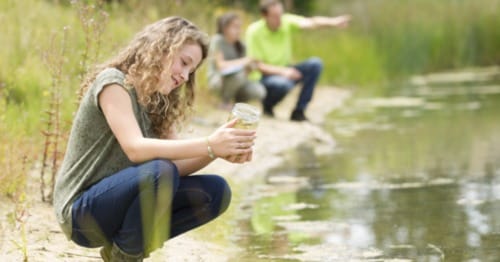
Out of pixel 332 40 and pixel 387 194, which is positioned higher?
pixel 387 194

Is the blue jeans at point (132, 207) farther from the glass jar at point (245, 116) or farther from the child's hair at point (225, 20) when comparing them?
the child's hair at point (225, 20)

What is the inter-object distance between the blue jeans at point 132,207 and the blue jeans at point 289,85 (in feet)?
22.0

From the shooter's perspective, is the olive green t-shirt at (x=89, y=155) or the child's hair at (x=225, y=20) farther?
the child's hair at (x=225, y=20)

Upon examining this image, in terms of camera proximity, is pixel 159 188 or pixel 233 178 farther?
pixel 233 178

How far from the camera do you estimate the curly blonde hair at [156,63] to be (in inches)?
157

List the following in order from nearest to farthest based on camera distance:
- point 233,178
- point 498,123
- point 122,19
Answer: point 233,178, point 498,123, point 122,19

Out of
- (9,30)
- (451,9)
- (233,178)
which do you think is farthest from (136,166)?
(451,9)

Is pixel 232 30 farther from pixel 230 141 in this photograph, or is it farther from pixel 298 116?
pixel 230 141

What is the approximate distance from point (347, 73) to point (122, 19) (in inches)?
221

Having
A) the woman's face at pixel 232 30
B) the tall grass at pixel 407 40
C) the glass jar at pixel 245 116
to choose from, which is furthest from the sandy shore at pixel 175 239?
the tall grass at pixel 407 40

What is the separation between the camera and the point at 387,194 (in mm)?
6391

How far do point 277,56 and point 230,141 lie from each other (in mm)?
7263

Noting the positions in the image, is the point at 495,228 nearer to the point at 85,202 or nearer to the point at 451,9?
the point at 85,202

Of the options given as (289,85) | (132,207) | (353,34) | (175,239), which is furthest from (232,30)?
(132,207)
